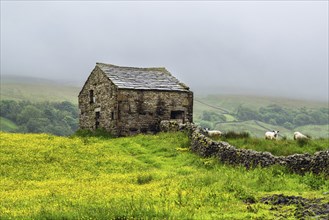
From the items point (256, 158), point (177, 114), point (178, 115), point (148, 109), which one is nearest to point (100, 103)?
point (148, 109)

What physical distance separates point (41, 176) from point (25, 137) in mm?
10508

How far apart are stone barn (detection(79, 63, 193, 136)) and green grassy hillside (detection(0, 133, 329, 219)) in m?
7.33

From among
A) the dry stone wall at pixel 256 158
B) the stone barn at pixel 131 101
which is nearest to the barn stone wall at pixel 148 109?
the stone barn at pixel 131 101

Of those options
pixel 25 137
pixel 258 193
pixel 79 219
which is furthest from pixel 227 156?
pixel 25 137

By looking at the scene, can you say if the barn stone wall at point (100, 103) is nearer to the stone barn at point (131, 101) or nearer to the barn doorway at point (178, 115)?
the stone barn at point (131, 101)

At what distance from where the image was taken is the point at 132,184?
1655 cm

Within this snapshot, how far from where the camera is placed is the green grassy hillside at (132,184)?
437 inches

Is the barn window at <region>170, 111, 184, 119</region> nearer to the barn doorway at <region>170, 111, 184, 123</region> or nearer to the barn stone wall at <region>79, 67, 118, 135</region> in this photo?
the barn doorway at <region>170, 111, 184, 123</region>

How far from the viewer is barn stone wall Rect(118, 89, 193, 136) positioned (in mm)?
34500

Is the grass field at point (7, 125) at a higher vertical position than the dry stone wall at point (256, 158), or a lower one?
lower

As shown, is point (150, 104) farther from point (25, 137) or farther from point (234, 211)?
point (234, 211)

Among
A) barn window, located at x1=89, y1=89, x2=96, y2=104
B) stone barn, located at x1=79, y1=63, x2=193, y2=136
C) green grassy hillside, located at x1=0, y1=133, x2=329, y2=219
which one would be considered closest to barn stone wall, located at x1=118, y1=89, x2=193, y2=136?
stone barn, located at x1=79, y1=63, x2=193, y2=136

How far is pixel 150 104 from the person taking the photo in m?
35.8

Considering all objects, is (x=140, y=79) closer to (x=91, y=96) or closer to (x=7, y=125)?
(x=91, y=96)
